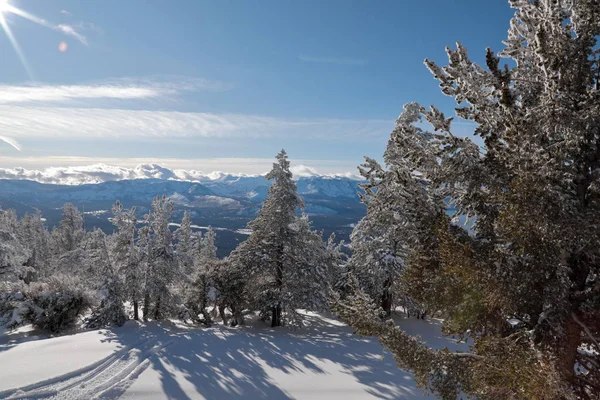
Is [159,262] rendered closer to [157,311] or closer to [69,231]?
[157,311]

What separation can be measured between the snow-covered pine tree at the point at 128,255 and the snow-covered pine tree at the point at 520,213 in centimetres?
2568

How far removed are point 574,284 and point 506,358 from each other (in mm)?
1809

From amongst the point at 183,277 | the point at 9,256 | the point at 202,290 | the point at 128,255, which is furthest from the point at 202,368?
the point at 9,256

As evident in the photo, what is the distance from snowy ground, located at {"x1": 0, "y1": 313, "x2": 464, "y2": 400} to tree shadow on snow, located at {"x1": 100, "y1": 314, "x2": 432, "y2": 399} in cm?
4

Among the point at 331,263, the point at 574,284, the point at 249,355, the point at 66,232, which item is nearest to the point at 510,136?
the point at 574,284

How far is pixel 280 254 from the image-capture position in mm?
23891

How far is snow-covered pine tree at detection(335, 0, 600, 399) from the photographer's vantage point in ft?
14.8

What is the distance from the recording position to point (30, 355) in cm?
1496

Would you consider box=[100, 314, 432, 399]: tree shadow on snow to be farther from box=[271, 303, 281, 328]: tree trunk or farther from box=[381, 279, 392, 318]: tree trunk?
box=[381, 279, 392, 318]: tree trunk

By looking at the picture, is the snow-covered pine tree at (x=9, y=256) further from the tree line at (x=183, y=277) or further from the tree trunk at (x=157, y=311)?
the tree trunk at (x=157, y=311)

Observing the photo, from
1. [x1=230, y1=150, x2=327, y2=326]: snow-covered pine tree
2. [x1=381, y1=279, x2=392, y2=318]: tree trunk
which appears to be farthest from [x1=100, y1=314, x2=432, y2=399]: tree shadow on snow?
[x1=381, y1=279, x2=392, y2=318]: tree trunk

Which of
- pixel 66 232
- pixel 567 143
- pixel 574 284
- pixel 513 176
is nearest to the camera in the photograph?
pixel 567 143

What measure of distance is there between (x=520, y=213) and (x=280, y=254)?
20.1 meters

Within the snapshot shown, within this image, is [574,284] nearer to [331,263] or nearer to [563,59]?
[563,59]
